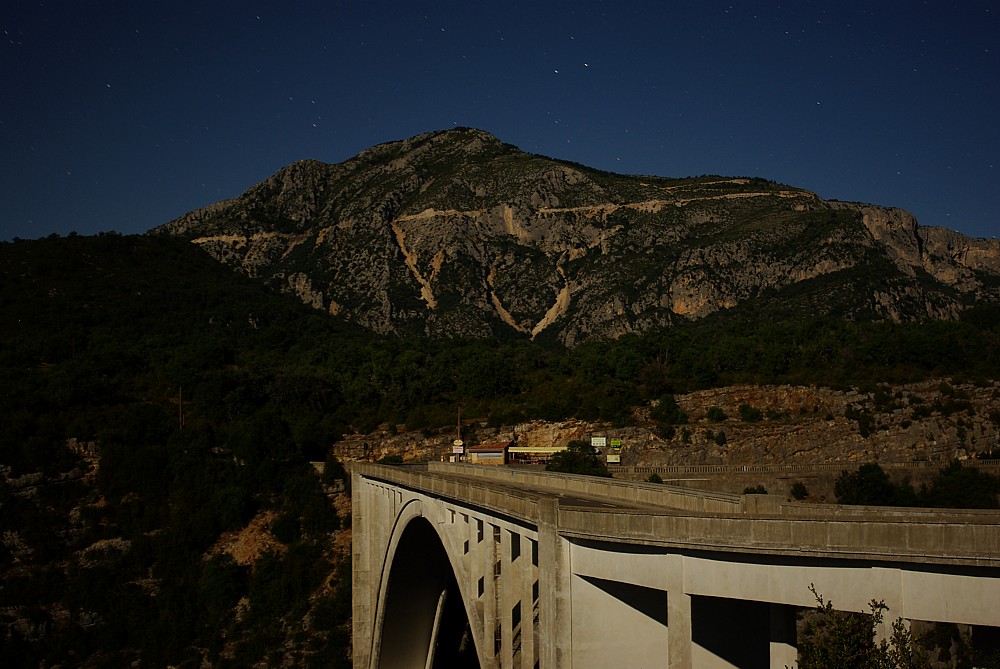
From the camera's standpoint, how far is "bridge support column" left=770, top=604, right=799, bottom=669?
38.5 feet

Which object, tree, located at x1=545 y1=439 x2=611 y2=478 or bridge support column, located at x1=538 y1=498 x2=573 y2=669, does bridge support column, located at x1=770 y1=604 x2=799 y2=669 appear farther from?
tree, located at x1=545 y1=439 x2=611 y2=478

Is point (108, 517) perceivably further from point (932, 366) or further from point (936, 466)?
point (932, 366)

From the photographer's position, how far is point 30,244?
11125cm

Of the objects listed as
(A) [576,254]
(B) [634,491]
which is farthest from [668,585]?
(A) [576,254]

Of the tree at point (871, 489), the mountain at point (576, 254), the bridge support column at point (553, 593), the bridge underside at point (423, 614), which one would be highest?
the mountain at point (576, 254)

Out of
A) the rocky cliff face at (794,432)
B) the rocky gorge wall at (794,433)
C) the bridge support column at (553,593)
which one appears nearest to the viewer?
the bridge support column at (553,593)

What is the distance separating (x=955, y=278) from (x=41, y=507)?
174m

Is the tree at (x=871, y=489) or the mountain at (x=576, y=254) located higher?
the mountain at (x=576, y=254)

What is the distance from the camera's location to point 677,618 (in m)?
12.3

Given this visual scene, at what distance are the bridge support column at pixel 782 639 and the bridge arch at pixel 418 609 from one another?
82.9 feet

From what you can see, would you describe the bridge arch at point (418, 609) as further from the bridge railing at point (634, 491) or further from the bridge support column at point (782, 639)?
the bridge support column at point (782, 639)

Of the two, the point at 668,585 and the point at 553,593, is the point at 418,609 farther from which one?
Result: the point at 668,585

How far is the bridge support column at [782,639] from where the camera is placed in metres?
11.7

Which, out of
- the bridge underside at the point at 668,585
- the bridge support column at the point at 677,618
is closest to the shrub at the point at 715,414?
the bridge underside at the point at 668,585
